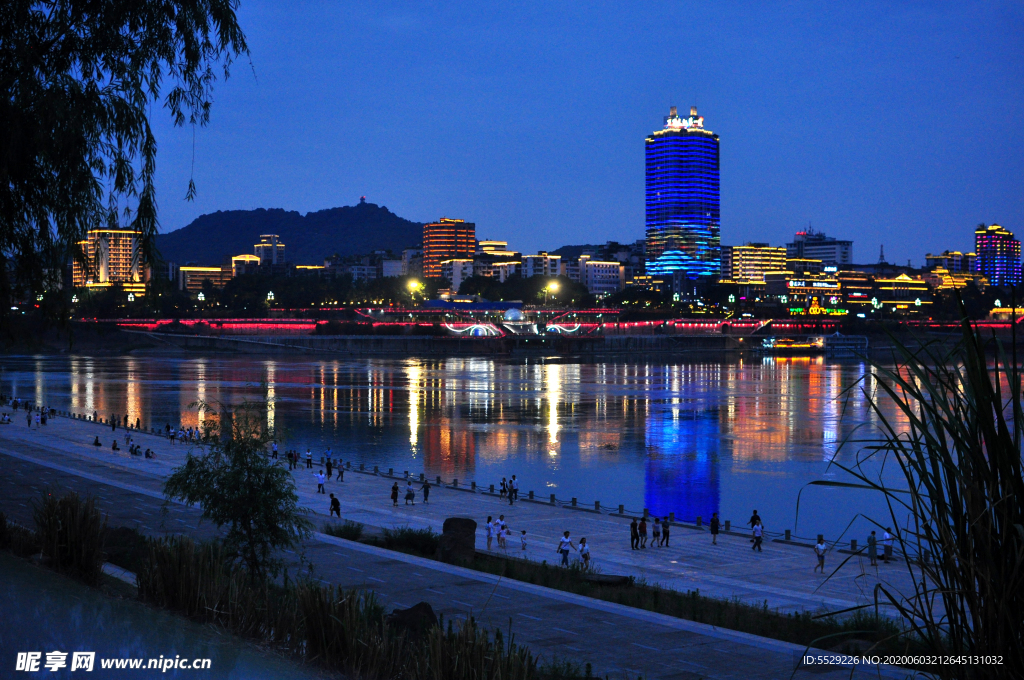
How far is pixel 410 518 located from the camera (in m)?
23.9

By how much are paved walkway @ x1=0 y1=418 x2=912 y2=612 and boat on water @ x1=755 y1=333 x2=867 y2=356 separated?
107 m

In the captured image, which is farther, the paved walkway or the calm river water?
the calm river water

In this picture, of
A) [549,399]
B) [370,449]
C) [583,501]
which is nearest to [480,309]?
[549,399]

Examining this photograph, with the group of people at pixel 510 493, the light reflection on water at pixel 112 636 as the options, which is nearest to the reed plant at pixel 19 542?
the light reflection on water at pixel 112 636

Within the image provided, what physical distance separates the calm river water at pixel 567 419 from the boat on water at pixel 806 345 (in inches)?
1320

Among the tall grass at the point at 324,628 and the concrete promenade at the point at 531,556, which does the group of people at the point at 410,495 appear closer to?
the concrete promenade at the point at 531,556

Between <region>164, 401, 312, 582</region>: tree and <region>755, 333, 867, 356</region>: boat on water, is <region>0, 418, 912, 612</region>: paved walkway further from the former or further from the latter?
<region>755, 333, 867, 356</region>: boat on water

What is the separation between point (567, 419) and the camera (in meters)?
51.8

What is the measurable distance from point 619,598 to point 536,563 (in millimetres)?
3576

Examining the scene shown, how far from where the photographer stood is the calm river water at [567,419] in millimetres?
32281

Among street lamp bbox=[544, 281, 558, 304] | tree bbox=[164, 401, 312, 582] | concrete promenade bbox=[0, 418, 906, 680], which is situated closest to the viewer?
concrete promenade bbox=[0, 418, 906, 680]

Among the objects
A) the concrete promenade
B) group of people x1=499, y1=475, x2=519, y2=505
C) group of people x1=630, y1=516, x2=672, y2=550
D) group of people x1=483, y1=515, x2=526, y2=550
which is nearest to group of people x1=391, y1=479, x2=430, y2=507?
the concrete promenade

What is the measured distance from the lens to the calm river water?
32.3 meters

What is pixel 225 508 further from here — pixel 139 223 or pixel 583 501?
pixel 583 501
